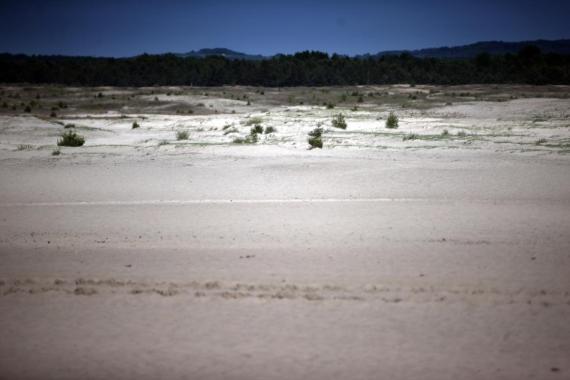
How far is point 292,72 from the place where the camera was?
2525 inches

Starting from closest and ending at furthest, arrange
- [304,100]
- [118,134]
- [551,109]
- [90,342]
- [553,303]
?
1. [90,342]
2. [553,303]
3. [118,134]
4. [551,109]
5. [304,100]

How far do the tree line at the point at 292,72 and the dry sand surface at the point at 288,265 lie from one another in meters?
50.6

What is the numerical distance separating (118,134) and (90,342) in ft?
56.6

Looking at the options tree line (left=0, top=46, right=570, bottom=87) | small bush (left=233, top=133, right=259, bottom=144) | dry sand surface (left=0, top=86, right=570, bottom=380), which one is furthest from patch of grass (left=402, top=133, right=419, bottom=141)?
tree line (left=0, top=46, right=570, bottom=87)

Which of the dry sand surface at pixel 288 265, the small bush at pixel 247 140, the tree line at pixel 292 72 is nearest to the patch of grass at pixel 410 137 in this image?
the dry sand surface at pixel 288 265

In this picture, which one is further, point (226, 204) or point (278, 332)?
point (226, 204)

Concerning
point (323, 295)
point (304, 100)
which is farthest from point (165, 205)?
point (304, 100)

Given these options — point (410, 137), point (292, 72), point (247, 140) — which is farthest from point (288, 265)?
point (292, 72)

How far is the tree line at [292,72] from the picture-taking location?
204ft

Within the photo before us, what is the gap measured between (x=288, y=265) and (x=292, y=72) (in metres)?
60.2

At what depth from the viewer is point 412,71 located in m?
66.1

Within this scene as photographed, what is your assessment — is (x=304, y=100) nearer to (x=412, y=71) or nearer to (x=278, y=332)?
Answer: (x=412, y=71)

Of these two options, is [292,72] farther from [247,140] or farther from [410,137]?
[410,137]

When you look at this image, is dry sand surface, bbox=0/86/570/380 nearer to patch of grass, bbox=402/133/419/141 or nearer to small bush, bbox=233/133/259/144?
patch of grass, bbox=402/133/419/141
